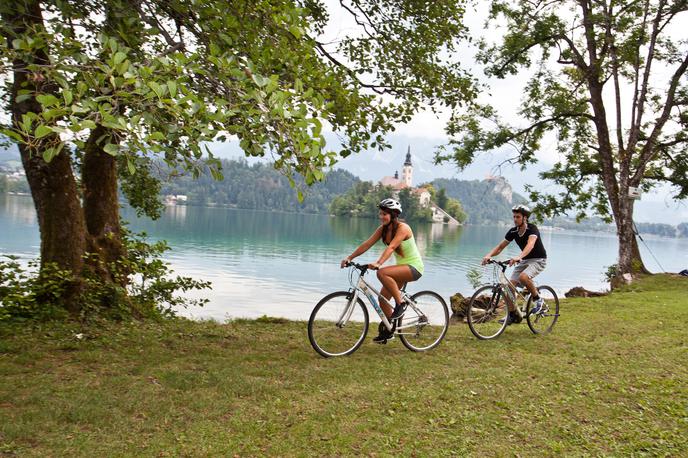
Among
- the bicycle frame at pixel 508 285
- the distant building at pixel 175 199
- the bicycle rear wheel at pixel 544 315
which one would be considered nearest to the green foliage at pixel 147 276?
the bicycle frame at pixel 508 285

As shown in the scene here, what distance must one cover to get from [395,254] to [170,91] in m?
4.57

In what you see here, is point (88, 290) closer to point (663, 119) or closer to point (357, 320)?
point (357, 320)

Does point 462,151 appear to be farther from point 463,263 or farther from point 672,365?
point 463,263

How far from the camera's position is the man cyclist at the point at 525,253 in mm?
8836

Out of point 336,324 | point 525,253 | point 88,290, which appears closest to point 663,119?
point 525,253

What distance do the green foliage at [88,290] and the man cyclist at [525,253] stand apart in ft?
19.4

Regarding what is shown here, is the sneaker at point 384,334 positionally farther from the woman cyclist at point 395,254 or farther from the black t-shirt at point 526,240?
the black t-shirt at point 526,240

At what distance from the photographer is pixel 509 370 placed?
6930 millimetres

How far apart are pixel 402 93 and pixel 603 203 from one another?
615 inches

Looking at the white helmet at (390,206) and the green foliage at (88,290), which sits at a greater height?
the white helmet at (390,206)

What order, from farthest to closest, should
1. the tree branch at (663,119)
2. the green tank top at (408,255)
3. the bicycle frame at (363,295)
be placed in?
the tree branch at (663,119) → the green tank top at (408,255) → the bicycle frame at (363,295)

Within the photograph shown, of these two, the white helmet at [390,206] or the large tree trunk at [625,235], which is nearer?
the white helmet at [390,206]

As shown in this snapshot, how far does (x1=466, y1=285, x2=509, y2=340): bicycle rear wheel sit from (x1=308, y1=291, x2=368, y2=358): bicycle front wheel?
95.2 inches

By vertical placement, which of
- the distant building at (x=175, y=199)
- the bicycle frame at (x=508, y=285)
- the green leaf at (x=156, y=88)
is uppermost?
the distant building at (x=175, y=199)
